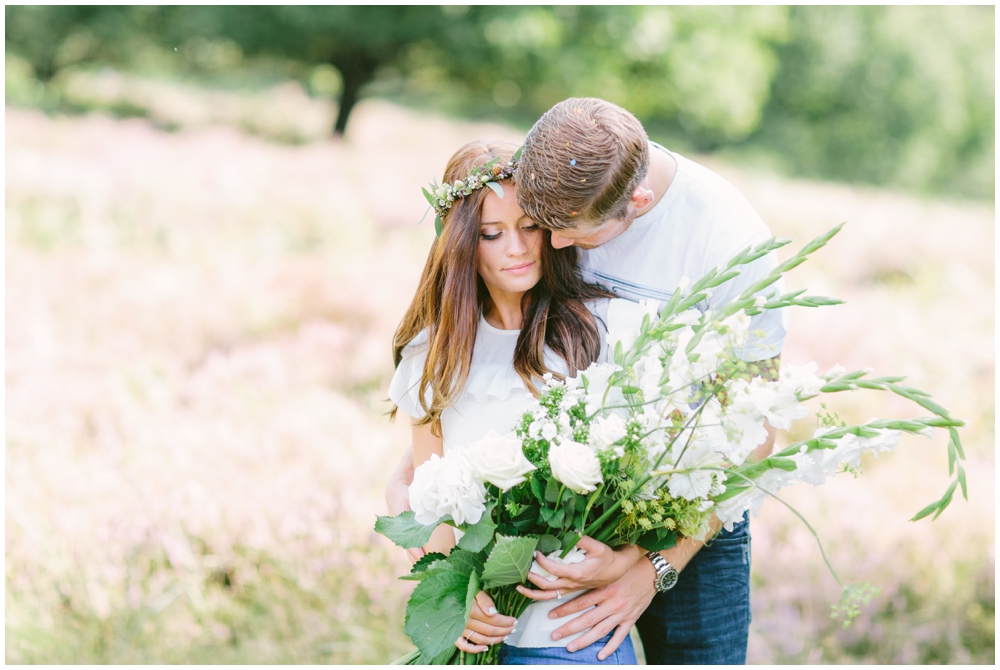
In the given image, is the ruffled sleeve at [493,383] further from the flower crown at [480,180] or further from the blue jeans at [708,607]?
the blue jeans at [708,607]

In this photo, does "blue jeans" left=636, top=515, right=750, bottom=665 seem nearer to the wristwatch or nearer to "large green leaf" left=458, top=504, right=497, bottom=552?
the wristwatch

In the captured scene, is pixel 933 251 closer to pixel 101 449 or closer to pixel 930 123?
pixel 101 449

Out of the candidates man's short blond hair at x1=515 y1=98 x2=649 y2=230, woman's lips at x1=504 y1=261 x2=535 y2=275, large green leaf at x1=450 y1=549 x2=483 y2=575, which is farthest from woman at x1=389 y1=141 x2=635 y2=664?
large green leaf at x1=450 y1=549 x2=483 y2=575

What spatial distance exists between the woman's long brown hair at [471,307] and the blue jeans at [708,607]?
31.0 inches

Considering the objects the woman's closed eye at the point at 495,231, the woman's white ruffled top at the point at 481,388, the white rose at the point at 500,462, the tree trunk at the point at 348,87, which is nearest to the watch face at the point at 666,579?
the woman's white ruffled top at the point at 481,388

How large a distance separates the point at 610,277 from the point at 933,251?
670 cm

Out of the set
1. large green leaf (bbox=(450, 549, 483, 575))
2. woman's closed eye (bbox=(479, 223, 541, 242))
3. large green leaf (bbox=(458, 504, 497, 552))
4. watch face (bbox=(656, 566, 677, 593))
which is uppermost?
woman's closed eye (bbox=(479, 223, 541, 242))

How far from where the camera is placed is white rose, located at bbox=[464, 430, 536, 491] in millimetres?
1457

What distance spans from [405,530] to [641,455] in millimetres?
561

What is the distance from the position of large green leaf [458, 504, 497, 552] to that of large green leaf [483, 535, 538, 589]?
25mm

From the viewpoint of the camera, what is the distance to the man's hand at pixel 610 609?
1.90 metres

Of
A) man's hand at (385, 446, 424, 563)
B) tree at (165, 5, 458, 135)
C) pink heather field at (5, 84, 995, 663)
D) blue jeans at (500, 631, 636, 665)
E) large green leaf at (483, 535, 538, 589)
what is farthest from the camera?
tree at (165, 5, 458, 135)

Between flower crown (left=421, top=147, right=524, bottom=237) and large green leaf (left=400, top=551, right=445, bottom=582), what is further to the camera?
flower crown (left=421, top=147, right=524, bottom=237)

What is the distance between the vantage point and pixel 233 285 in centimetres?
568
